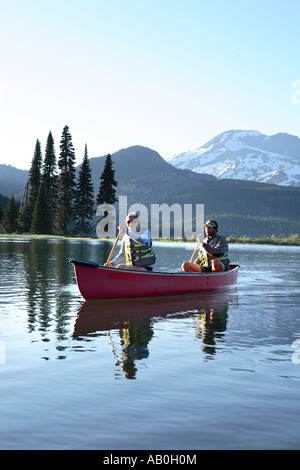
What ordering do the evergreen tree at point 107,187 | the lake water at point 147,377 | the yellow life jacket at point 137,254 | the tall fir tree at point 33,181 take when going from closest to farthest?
the lake water at point 147,377 < the yellow life jacket at point 137,254 < the evergreen tree at point 107,187 < the tall fir tree at point 33,181

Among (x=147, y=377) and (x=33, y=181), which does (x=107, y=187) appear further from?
(x=147, y=377)

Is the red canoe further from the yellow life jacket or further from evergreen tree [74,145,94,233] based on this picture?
evergreen tree [74,145,94,233]

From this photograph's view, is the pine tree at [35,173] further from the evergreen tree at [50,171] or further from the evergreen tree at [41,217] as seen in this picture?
the evergreen tree at [41,217]

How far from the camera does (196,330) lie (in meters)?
12.2

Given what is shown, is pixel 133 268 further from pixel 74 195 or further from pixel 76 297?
pixel 74 195

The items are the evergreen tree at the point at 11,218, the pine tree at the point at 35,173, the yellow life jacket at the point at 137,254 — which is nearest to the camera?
the yellow life jacket at the point at 137,254

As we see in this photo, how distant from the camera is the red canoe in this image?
1552 centimetres

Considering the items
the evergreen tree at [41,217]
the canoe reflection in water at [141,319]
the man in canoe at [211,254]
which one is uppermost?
the evergreen tree at [41,217]

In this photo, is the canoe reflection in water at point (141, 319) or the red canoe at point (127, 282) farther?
the red canoe at point (127, 282)

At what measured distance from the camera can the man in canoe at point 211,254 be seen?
60.1 ft

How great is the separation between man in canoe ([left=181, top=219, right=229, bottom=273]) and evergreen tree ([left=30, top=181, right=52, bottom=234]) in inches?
2671

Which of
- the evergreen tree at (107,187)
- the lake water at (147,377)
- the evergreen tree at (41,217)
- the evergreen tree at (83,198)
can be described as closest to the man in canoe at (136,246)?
the lake water at (147,377)

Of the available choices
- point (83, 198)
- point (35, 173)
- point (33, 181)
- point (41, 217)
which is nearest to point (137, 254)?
point (41, 217)

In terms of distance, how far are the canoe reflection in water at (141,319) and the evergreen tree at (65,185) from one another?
73717 mm
